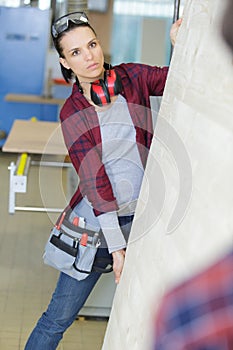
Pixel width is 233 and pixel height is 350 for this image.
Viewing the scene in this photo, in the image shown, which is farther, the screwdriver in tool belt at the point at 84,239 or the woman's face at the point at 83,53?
the screwdriver in tool belt at the point at 84,239

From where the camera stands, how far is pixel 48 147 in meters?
4.45

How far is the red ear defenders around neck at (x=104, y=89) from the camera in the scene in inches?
79.8

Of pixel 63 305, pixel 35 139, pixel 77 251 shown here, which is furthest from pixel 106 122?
pixel 35 139

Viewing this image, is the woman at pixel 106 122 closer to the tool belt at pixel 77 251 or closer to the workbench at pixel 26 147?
the tool belt at pixel 77 251

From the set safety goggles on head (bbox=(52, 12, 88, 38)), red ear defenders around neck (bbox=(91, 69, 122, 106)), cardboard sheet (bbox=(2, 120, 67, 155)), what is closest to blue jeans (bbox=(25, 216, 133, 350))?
red ear defenders around neck (bbox=(91, 69, 122, 106))

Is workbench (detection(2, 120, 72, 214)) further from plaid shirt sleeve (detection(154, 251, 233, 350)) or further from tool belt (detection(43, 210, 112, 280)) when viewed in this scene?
plaid shirt sleeve (detection(154, 251, 233, 350))

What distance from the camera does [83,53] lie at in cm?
206

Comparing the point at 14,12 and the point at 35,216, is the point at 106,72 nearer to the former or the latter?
the point at 35,216

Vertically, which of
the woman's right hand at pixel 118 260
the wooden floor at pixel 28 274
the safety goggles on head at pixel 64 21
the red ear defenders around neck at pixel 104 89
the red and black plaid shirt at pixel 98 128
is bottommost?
the wooden floor at pixel 28 274

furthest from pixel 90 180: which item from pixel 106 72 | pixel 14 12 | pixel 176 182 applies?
pixel 14 12

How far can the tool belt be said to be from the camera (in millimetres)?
2246

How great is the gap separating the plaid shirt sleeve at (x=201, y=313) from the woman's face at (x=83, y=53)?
1646mm

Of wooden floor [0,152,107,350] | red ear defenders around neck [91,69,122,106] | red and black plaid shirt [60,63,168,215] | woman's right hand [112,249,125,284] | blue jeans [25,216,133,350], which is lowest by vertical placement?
wooden floor [0,152,107,350]

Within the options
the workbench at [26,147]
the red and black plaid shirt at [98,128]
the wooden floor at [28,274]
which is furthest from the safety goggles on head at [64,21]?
the workbench at [26,147]
